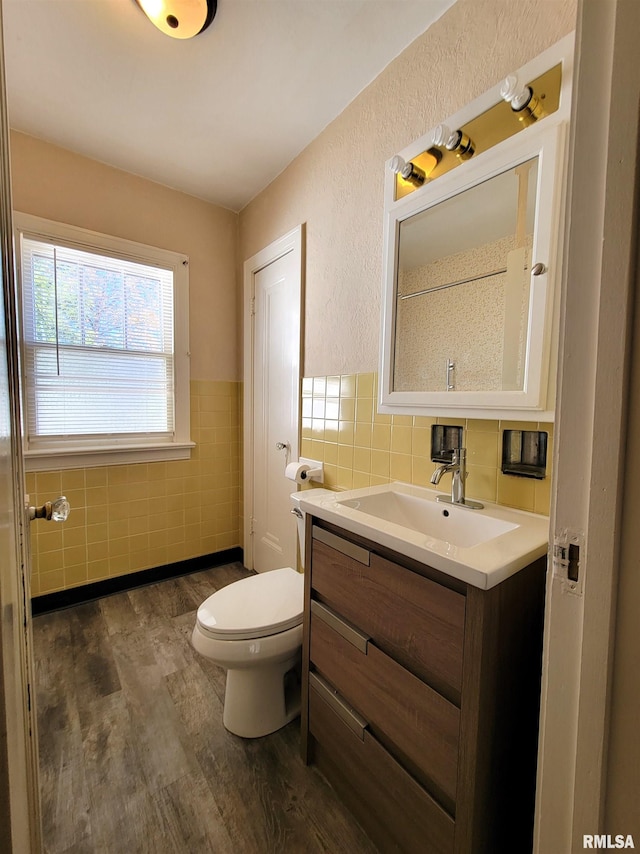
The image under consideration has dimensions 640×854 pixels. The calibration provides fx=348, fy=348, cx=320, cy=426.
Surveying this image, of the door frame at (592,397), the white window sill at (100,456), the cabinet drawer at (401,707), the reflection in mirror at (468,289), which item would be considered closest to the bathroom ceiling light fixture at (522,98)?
the reflection in mirror at (468,289)

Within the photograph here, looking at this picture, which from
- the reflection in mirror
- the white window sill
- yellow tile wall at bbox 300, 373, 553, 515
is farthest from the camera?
the white window sill

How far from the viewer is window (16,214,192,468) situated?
1866 mm

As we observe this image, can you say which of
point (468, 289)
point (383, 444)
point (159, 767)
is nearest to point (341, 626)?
point (383, 444)

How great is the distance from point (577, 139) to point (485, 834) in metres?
1.28

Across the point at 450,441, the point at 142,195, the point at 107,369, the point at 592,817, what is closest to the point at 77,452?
the point at 107,369

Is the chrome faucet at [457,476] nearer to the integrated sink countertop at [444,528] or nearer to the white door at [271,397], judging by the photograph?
the integrated sink countertop at [444,528]

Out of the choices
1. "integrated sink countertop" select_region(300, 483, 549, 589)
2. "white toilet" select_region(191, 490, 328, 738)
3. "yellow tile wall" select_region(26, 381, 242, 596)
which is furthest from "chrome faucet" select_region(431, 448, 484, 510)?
"yellow tile wall" select_region(26, 381, 242, 596)

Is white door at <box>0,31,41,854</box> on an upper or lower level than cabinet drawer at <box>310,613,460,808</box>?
upper

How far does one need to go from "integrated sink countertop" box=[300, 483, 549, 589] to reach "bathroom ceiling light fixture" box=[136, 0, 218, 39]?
5.54 feet

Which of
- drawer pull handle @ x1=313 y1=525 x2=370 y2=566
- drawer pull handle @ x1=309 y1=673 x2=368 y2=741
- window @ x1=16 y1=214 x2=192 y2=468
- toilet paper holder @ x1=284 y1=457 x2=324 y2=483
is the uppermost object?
window @ x1=16 y1=214 x2=192 y2=468

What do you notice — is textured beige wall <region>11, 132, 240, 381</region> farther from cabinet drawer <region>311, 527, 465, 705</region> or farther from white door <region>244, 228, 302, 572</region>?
cabinet drawer <region>311, 527, 465, 705</region>

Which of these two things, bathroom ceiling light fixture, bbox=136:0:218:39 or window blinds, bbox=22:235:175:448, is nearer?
bathroom ceiling light fixture, bbox=136:0:218:39

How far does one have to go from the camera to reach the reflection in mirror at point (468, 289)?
959mm

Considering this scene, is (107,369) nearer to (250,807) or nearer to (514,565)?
(250,807)
